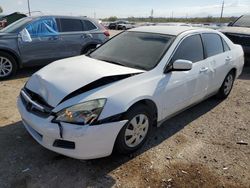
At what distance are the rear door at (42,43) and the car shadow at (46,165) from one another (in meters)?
3.50

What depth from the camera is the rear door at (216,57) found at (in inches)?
181

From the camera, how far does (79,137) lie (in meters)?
2.73

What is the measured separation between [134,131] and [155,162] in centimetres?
48

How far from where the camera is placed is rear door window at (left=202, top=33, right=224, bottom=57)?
4.61 m

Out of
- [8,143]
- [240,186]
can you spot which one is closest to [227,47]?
[240,186]

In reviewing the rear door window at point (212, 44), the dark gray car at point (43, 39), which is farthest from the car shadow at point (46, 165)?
the dark gray car at point (43, 39)

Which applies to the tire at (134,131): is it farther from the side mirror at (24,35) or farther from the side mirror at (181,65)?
the side mirror at (24,35)

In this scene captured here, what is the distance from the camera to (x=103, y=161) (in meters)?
3.25

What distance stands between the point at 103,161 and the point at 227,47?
360cm

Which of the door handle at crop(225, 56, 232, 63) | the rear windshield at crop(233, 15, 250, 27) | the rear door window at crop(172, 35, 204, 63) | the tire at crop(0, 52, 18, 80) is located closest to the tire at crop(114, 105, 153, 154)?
the rear door window at crop(172, 35, 204, 63)

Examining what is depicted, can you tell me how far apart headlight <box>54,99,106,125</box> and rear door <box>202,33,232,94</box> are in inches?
100

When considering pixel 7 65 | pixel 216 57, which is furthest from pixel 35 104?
pixel 7 65

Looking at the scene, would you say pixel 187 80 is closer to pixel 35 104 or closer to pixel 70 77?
pixel 70 77

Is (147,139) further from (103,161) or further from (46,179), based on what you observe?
(46,179)
